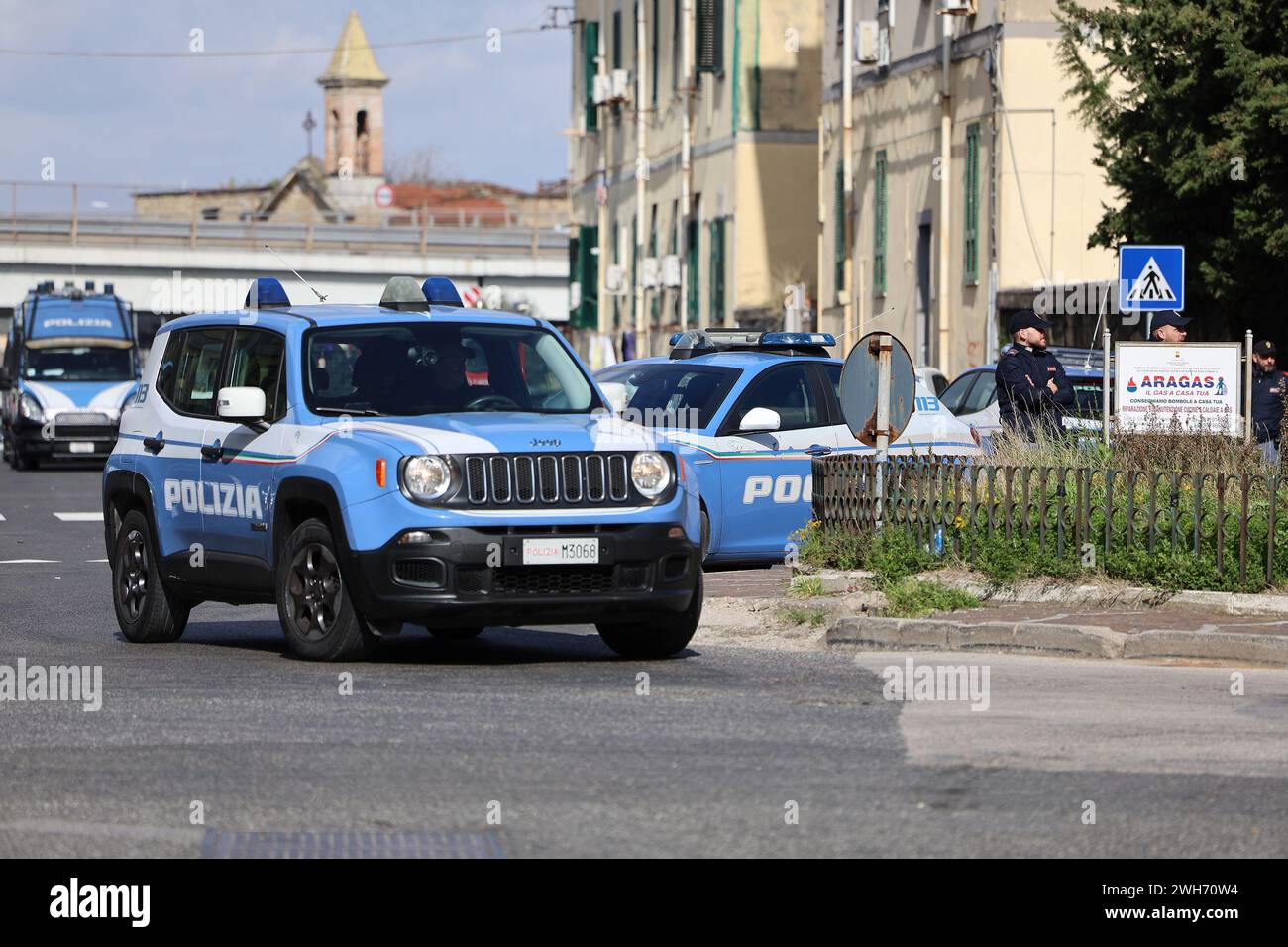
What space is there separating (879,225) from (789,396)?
21.7 metres

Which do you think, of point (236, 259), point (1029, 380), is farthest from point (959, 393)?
point (236, 259)

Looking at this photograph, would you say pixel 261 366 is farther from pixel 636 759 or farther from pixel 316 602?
pixel 636 759

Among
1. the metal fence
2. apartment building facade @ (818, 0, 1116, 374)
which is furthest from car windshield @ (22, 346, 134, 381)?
the metal fence

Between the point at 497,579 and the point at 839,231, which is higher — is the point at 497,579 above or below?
below

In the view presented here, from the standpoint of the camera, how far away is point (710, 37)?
154 ft

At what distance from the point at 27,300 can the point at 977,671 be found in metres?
32.2

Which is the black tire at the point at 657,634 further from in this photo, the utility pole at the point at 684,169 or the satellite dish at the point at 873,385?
the utility pole at the point at 684,169

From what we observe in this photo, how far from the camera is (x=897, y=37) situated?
38.2 metres

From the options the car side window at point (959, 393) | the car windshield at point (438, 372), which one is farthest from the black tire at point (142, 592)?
the car side window at point (959, 393)

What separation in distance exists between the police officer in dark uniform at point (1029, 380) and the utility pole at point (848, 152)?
2147cm

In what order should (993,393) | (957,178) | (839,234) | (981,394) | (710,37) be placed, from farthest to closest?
(710,37), (839,234), (957,178), (981,394), (993,393)

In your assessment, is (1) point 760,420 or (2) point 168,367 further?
(1) point 760,420

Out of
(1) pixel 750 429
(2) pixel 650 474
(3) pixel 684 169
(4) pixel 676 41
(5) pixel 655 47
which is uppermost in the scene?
(5) pixel 655 47
